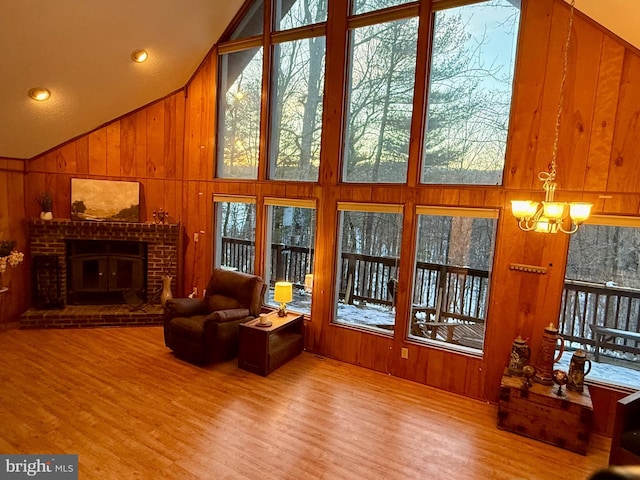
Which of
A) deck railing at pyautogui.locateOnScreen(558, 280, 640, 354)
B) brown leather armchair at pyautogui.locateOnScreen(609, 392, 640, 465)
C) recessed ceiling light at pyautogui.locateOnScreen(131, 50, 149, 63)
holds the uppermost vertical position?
recessed ceiling light at pyautogui.locateOnScreen(131, 50, 149, 63)

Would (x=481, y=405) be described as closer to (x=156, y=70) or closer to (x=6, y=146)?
(x=156, y=70)

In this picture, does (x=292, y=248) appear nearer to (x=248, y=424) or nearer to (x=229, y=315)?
(x=229, y=315)

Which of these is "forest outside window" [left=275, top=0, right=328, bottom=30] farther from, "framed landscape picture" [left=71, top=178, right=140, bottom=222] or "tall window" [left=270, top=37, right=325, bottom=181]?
"framed landscape picture" [left=71, top=178, right=140, bottom=222]

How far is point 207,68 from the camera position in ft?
17.9

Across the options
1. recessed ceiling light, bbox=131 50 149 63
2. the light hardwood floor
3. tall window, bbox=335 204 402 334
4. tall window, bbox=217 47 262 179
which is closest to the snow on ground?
tall window, bbox=335 204 402 334

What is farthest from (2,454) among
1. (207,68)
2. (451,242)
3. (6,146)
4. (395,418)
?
(207,68)

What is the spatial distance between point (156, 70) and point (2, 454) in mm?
4551

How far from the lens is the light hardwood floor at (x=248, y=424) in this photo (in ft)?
8.84

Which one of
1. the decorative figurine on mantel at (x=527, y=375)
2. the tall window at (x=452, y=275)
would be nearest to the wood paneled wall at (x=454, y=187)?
the tall window at (x=452, y=275)

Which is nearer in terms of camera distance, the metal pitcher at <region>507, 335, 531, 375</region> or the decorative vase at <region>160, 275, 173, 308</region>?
the metal pitcher at <region>507, 335, 531, 375</region>

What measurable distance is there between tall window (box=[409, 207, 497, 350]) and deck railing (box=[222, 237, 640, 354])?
11 mm

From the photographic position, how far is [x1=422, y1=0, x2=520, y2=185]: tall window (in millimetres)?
3580

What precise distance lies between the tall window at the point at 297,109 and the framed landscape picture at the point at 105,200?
7.53 feet

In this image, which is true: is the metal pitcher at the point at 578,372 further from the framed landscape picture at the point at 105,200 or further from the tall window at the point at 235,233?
the framed landscape picture at the point at 105,200
